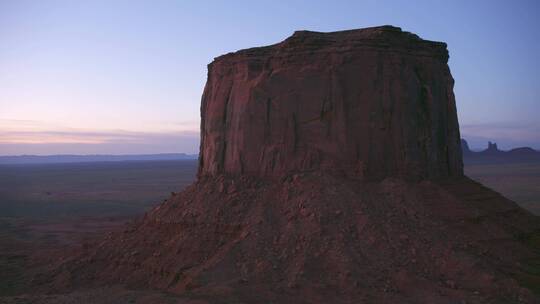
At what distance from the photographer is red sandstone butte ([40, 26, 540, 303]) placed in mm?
12320

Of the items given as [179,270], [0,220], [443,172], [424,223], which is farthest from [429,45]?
[0,220]

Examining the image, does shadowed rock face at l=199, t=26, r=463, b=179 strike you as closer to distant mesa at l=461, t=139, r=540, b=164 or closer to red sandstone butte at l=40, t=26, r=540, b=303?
red sandstone butte at l=40, t=26, r=540, b=303

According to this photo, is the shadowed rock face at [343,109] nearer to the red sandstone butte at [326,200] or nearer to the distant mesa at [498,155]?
the red sandstone butte at [326,200]

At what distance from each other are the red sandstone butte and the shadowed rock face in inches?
1.5

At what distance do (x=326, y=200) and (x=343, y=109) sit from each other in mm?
2717

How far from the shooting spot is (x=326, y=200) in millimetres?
14008

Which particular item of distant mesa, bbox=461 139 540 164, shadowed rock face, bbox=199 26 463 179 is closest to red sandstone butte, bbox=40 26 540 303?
shadowed rock face, bbox=199 26 463 179

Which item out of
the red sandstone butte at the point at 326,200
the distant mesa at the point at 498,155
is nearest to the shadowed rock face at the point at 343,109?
the red sandstone butte at the point at 326,200

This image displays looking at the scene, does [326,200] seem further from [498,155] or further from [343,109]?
[498,155]

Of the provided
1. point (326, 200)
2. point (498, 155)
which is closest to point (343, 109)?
point (326, 200)

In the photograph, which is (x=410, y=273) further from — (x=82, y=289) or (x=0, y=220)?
(x=0, y=220)

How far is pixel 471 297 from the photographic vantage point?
11.1 m

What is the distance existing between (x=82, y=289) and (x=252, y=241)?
507 cm

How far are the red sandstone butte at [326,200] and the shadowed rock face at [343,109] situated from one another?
0.13 feet
